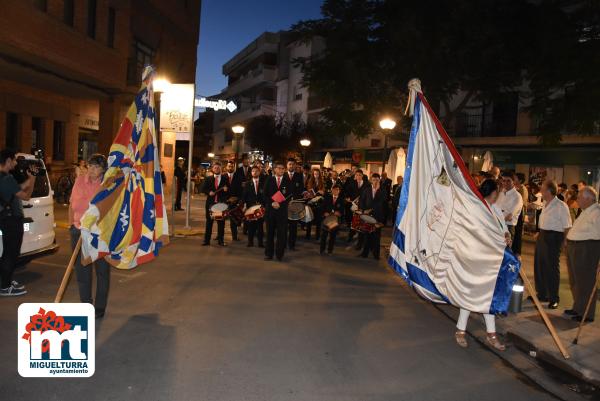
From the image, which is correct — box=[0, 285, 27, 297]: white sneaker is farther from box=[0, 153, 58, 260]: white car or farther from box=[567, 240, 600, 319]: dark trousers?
box=[567, 240, 600, 319]: dark trousers

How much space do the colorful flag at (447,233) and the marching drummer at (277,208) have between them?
4.98m

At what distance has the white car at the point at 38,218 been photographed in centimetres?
748

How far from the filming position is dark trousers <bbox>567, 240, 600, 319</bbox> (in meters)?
6.93

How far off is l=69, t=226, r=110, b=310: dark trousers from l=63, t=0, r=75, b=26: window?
15557 millimetres

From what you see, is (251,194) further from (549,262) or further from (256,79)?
(256,79)

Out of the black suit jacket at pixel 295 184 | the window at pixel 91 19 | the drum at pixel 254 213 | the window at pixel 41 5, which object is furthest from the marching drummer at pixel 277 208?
the window at pixel 91 19

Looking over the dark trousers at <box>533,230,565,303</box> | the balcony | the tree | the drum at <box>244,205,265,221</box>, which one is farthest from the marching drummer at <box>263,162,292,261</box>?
the balcony

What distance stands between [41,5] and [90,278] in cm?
1474

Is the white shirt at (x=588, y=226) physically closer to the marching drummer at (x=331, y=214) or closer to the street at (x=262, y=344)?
the street at (x=262, y=344)

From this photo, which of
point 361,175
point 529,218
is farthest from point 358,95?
point 529,218

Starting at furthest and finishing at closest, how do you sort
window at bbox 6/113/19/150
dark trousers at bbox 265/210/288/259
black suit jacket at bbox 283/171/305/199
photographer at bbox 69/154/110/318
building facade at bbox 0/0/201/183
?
window at bbox 6/113/19/150, building facade at bbox 0/0/201/183, black suit jacket at bbox 283/171/305/199, dark trousers at bbox 265/210/288/259, photographer at bbox 69/154/110/318

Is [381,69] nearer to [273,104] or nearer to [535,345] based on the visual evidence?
[535,345]

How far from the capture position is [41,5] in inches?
675

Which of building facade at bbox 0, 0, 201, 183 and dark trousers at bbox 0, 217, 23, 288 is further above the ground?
building facade at bbox 0, 0, 201, 183
